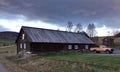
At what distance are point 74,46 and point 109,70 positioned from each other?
33435 mm

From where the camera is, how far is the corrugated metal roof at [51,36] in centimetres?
4649

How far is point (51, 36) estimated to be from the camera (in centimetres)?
5053

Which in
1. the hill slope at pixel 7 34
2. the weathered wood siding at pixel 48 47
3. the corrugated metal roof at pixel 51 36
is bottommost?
the weathered wood siding at pixel 48 47

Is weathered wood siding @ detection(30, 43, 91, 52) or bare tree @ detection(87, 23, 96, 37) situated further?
bare tree @ detection(87, 23, 96, 37)

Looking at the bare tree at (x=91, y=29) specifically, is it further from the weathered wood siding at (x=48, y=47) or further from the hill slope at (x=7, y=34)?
the hill slope at (x=7, y=34)

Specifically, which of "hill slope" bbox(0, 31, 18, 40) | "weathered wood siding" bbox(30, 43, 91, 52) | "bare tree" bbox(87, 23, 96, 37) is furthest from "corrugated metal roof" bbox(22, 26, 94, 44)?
"hill slope" bbox(0, 31, 18, 40)

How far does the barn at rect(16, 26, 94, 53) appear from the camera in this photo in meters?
46.1

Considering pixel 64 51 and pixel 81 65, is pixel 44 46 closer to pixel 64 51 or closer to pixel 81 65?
pixel 64 51

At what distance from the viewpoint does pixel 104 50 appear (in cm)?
4741

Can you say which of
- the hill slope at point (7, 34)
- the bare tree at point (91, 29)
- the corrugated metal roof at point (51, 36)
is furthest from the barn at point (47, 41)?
the hill slope at point (7, 34)

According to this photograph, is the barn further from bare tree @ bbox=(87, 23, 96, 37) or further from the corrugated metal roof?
bare tree @ bbox=(87, 23, 96, 37)

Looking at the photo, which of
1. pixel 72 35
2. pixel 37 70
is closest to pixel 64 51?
pixel 72 35

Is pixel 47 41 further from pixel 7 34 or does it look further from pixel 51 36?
pixel 7 34

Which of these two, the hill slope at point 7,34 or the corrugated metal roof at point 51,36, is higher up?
the hill slope at point 7,34
